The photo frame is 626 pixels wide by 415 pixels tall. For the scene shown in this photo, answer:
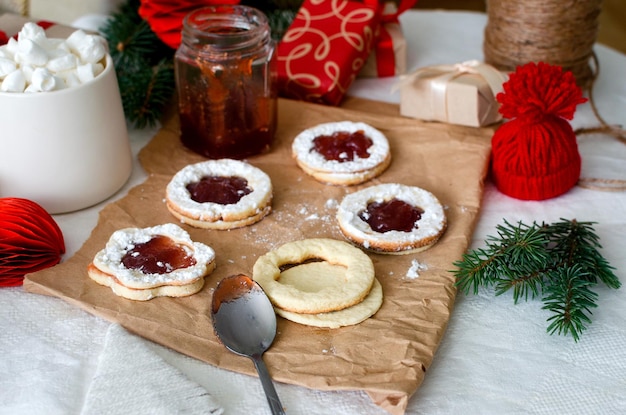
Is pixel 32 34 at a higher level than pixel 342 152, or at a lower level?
higher

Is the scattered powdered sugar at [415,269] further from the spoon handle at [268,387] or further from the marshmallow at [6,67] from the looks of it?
the marshmallow at [6,67]

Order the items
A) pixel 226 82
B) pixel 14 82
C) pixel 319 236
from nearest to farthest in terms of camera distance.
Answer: pixel 14 82
pixel 319 236
pixel 226 82

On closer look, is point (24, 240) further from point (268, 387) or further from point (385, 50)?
point (385, 50)

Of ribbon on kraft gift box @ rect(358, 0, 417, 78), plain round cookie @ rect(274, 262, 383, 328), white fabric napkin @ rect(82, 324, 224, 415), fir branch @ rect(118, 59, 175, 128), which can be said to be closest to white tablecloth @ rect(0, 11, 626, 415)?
white fabric napkin @ rect(82, 324, 224, 415)

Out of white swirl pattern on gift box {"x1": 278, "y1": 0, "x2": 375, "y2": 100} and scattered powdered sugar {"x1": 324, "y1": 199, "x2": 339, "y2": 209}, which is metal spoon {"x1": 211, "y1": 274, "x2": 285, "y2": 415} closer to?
scattered powdered sugar {"x1": 324, "y1": 199, "x2": 339, "y2": 209}

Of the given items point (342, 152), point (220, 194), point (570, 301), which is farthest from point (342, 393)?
point (342, 152)

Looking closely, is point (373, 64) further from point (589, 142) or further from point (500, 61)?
point (589, 142)

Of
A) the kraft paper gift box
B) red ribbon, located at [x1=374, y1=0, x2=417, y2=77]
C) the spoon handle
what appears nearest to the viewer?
the spoon handle

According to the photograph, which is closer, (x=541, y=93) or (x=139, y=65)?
(x=541, y=93)
